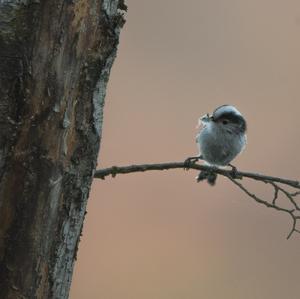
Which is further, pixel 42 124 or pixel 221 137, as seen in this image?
pixel 221 137

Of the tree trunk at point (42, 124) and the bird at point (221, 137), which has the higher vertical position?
the bird at point (221, 137)

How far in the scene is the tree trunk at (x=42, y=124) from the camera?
1129 millimetres

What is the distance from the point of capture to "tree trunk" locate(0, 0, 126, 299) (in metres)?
1.13

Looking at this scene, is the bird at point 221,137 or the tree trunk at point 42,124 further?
the bird at point 221,137

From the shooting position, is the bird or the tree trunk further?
the bird

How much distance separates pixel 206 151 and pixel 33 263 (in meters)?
1.83

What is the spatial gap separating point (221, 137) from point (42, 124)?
6.22ft

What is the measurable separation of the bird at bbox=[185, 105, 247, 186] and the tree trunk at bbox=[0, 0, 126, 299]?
1.73 metres

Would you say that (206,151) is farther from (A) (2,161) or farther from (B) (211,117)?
(A) (2,161)

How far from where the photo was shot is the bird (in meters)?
2.90

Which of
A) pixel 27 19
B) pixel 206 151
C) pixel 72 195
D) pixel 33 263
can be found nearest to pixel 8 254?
pixel 33 263

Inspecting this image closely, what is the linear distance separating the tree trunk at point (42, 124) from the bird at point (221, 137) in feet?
5.67

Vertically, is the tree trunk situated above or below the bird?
below

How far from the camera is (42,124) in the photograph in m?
1.13
